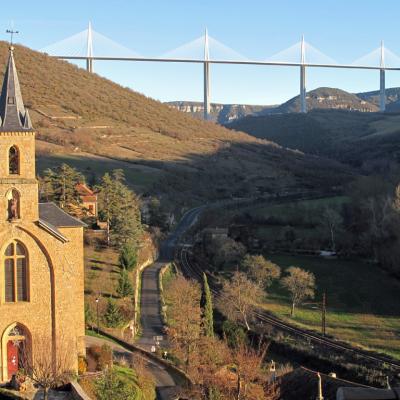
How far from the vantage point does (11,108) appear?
17828mm

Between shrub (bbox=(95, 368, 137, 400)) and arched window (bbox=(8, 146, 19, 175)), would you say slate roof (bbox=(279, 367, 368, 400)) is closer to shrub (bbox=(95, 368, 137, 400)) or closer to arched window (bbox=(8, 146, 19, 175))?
shrub (bbox=(95, 368, 137, 400))

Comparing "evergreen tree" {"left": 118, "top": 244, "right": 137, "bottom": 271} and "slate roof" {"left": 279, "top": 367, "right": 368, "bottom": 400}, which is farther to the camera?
"evergreen tree" {"left": 118, "top": 244, "right": 137, "bottom": 271}

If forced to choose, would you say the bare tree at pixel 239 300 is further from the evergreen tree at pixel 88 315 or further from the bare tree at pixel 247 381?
the bare tree at pixel 247 381

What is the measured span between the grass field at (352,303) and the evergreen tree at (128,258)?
6161 millimetres

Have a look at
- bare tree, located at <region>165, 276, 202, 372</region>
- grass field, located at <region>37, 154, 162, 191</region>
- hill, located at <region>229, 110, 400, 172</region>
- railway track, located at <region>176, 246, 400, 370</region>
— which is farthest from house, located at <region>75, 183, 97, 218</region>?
hill, located at <region>229, 110, 400, 172</region>

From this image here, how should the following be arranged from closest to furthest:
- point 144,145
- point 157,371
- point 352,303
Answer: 1. point 157,371
2. point 352,303
3. point 144,145

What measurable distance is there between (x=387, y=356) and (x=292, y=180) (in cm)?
4672

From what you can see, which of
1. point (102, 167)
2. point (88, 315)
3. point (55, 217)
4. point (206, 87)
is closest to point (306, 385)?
point (55, 217)

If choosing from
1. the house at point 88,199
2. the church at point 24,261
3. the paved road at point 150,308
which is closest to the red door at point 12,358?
the church at point 24,261

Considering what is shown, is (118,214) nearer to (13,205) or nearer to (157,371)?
(157,371)

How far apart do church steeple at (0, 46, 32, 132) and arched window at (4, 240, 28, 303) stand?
2.79 m

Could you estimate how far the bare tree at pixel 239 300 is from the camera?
28625mm

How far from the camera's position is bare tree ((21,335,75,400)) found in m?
Answer: 16.8

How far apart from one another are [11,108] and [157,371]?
27.3 feet
